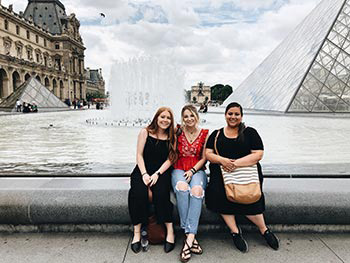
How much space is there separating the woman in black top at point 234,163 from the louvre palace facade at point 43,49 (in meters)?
45.4

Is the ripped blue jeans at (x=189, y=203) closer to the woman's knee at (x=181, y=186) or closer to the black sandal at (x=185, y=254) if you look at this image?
the woman's knee at (x=181, y=186)

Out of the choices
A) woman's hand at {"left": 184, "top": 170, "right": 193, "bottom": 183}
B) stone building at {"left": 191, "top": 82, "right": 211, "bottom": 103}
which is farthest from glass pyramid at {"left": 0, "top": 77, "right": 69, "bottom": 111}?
stone building at {"left": 191, "top": 82, "right": 211, "bottom": 103}

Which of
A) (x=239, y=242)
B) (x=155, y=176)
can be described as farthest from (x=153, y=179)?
(x=239, y=242)

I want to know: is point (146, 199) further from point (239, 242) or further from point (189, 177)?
point (239, 242)

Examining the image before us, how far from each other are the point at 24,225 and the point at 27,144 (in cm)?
541

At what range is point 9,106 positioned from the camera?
2769cm

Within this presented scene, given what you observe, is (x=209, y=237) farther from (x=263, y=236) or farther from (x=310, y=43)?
(x=310, y=43)

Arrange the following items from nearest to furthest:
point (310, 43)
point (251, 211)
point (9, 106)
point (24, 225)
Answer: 1. point (251, 211)
2. point (24, 225)
3. point (310, 43)
4. point (9, 106)

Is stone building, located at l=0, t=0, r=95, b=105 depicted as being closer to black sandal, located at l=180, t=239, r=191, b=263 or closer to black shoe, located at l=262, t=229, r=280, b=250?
black sandal, located at l=180, t=239, r=191, b=263

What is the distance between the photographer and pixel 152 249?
2486 mm

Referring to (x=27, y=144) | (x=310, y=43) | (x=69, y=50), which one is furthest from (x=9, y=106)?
(x=69, y=50)

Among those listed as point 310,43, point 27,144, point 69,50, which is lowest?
point 27,144

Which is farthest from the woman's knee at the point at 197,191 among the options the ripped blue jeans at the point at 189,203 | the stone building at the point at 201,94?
the stone building at the point at 201,94

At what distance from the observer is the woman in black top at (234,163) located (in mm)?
2537
